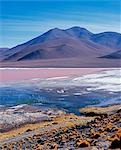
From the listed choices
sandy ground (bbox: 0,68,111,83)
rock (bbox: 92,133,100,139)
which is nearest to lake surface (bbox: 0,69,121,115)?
sandy ground (bbox: 0,68,111,83)

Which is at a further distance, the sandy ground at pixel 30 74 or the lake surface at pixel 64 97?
the sandy ground at pixel 30 74

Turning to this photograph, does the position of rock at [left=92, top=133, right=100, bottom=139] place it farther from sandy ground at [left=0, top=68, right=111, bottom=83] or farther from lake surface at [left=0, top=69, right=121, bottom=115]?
sandy ground at [left=0, top=68, right=111, bottom=83]

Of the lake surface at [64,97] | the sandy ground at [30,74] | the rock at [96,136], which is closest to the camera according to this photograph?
the rock at [96,136]

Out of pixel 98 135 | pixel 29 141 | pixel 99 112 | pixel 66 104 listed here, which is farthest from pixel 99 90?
pixel 98 135

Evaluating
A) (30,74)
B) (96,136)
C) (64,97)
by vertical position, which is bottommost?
(64,97)

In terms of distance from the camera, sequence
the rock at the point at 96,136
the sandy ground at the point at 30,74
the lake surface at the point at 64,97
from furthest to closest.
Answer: the sandy ground at the point at 30,74 < the lake surface at the point at 64,97 < the rock at the point at 96,136

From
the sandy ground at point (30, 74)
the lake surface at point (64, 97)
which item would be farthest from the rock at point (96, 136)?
the sandy ground at point (30, 74)

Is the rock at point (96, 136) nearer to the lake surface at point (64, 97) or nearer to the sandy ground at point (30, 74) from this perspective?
the lake surface at point (64, 97)

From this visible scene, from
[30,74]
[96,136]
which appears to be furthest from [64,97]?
[30,74]

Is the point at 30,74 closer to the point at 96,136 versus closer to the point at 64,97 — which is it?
the point at 64,97

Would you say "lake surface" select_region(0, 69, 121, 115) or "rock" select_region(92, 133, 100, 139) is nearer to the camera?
"rock" select_region(92, 133, 100, 139)

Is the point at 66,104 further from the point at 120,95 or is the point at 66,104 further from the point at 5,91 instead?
the point at 5,91
